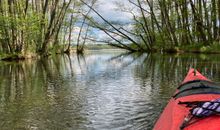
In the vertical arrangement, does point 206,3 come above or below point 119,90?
above

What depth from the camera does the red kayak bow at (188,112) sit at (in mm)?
4578

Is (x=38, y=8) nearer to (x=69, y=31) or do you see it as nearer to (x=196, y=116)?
(x=69, y=31)

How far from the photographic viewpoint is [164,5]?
4412 cm

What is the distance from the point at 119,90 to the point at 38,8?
109ft

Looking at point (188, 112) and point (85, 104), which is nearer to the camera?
point (188, 112)

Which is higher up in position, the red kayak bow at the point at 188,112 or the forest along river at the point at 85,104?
the red kayak bow at the point at 188,112

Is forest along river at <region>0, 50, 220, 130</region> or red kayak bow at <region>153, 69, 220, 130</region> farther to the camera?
forest along river at <region>0, 50, 220, 130</region>

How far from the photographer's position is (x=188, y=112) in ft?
17.4

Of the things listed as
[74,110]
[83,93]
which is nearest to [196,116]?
[74,110]

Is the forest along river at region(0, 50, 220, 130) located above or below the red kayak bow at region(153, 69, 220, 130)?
below

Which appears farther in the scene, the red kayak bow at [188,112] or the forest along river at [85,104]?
the forest along river at [85,104]

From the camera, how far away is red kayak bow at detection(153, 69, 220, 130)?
4578 millimetres

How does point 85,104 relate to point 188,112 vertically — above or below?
below

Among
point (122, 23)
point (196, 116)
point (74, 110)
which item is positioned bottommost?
point (74, 110)
